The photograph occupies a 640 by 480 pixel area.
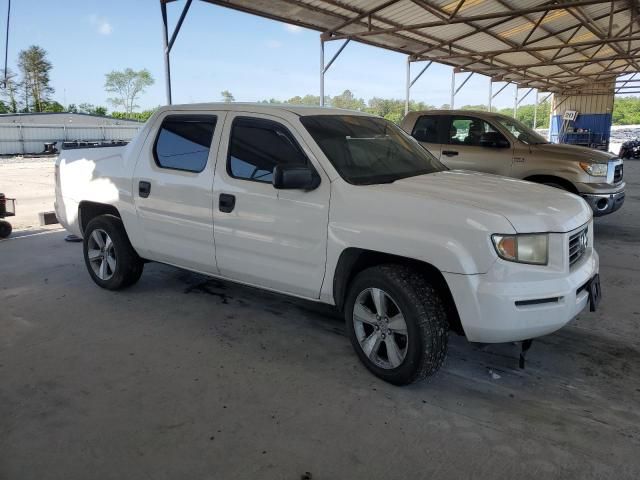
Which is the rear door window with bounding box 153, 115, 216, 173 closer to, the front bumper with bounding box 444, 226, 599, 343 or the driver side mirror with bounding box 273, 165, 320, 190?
the driver side mirror with bounding box 273, 165, 320, 190

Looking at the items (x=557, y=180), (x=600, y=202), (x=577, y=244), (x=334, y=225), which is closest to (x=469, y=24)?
(x=557, y=180)

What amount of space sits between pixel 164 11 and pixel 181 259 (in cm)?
782

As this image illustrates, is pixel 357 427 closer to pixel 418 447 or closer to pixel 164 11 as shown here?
pixel 418 447

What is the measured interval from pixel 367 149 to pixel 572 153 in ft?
16.6

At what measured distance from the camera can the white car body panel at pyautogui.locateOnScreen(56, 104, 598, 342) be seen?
9.33 ft

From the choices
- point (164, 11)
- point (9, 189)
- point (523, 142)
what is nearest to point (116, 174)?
point (523, 142)

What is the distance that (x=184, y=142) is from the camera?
14.0 ft

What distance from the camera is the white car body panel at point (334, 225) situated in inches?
112

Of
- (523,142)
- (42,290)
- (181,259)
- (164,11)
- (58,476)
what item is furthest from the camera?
(164,11)

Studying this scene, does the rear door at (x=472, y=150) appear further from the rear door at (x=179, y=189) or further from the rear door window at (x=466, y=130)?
the rear door at (x=179, y=189)

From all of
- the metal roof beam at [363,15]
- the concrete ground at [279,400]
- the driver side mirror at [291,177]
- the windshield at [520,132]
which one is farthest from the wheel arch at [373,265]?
the metal roof beam at [363,15]

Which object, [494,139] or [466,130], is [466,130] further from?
[494,139]

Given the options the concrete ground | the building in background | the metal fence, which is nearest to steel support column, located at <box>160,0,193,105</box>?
the concrete ground

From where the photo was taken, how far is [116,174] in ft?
15.4
